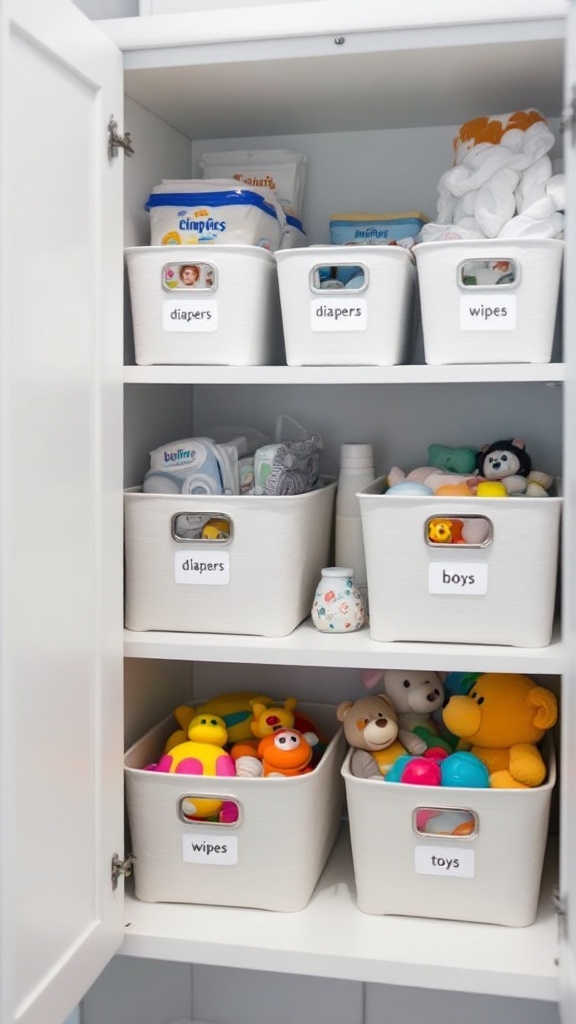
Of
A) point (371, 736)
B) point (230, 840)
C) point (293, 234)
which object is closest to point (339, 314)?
point (293, 234)

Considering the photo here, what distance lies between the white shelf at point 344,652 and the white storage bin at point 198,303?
34cm

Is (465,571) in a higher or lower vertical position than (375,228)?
lower

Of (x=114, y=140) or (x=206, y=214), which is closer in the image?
(x=114, y=140)

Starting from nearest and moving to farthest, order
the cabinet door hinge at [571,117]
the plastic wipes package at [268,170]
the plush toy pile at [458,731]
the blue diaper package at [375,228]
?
the cabinet door hinge at [571,117] < the plush toy pile at [458,731] < the blue diaper package at [375,228] < the plastic wipes package at [268,170]

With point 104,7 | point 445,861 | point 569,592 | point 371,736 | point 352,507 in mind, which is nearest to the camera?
point 569,592

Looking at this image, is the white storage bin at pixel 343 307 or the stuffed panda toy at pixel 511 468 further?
the stuffed panda toy at pixel 511 468

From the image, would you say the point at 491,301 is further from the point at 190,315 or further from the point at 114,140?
the point at 114,140

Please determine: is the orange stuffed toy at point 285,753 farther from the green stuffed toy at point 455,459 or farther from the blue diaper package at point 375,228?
the blue diaper package at point 375,228

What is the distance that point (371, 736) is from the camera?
1.35 metres

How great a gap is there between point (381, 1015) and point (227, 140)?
1346 mm

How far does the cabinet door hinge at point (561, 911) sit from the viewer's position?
1182 millimetres

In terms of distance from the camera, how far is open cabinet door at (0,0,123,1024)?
938 mm

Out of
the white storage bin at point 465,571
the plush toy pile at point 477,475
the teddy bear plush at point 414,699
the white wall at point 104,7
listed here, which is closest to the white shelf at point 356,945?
the teddy bear plush at point 414,699

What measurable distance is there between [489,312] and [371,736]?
1.82 feet
